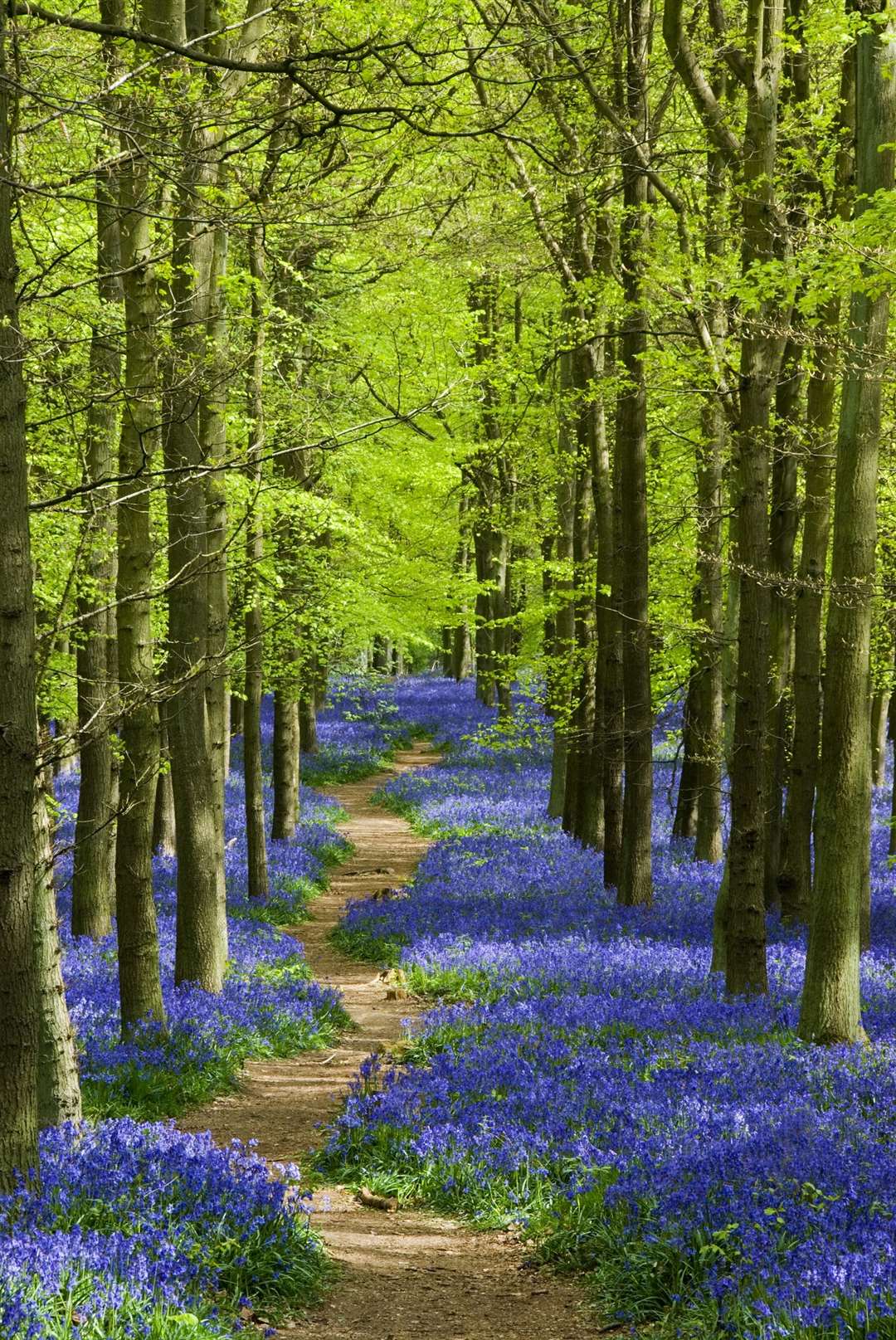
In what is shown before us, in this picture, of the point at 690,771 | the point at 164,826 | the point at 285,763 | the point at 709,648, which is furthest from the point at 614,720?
the point at 164,826

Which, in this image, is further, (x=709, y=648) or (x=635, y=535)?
(x=709, y=648)

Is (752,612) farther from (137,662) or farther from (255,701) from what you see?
(255,701)

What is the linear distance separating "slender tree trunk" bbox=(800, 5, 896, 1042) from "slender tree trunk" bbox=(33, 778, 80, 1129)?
209 inches

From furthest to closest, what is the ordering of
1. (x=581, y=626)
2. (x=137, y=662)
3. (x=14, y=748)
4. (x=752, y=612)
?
1. (x=581, y=626)
2. (x=752, y=612)
3. (x=137, y=662)
4. (x=14, y=748)

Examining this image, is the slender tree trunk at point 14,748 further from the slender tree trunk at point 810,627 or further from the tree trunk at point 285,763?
the tree trunk at point 285,763

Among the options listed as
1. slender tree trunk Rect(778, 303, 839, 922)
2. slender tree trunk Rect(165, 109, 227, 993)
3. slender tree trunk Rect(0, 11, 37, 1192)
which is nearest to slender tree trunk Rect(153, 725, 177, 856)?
slender tree trunk Rect(165, 109, 227, 993)

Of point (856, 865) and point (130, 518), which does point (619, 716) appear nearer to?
point (856, 865)

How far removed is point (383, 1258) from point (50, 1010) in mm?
2307

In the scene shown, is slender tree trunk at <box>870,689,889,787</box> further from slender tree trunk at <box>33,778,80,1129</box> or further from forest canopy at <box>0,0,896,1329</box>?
slender tree trunk at <box>33,778,80,1129</box>

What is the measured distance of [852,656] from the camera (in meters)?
8.45

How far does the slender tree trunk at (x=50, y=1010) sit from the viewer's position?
19.9ft

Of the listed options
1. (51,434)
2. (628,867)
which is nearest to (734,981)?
(628,867)

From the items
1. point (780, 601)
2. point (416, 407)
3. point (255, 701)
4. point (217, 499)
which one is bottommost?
point (255, 701)

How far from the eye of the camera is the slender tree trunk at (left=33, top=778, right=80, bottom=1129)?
19.9ft
